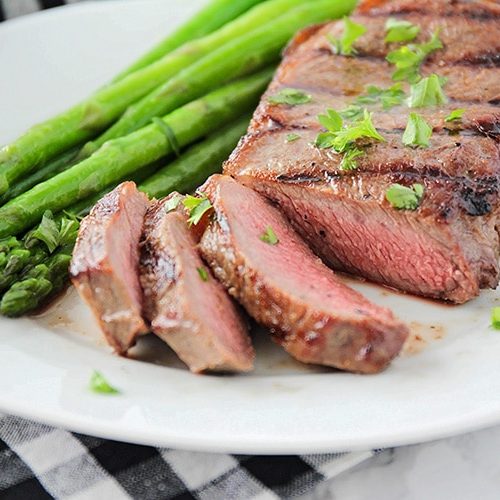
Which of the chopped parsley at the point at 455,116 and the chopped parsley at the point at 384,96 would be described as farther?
the chopped parsley at the point at 384,96

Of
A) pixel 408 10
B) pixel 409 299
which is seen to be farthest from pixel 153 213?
pixel 408 10

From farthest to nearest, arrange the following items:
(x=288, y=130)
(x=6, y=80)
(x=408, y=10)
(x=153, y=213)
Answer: (x=6, y=80)
(x=408, y=10)
(x=288, y=130)
(x=153, y=213)

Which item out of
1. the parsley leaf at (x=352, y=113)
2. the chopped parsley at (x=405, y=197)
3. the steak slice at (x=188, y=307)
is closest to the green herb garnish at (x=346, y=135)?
the parsley leaf at (x=352, y=113)

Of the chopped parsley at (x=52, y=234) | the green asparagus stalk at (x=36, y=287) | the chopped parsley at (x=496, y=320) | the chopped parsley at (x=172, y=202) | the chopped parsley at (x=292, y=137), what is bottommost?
the chopped parsley at (x=496, y=320)

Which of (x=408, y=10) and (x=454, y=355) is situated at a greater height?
(x=408, y=10)

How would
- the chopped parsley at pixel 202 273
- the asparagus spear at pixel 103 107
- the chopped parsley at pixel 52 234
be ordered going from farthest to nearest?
1. the asparagus spear at pixel 103 107
2. the chopped parsley at pixel 52 234
3. the chopped parsley at pixel 202 273

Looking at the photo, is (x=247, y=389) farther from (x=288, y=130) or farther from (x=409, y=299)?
(x=288, y=130)

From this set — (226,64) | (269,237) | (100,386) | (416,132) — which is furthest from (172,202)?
(226,64)

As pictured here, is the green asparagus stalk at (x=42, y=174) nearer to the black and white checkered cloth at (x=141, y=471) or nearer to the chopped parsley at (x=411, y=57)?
the black and white checkered cloth at (x=141, y=471)
